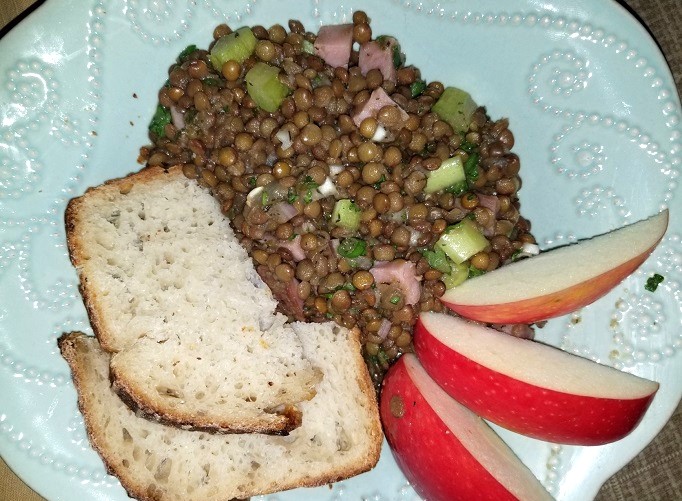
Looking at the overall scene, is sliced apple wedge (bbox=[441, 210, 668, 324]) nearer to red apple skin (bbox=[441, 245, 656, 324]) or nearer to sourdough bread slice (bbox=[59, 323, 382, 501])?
red apple skin (bbox=[441, 245, 656, 324])

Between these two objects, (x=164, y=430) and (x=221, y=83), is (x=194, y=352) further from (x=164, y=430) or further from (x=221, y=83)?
(x=221, y=83)

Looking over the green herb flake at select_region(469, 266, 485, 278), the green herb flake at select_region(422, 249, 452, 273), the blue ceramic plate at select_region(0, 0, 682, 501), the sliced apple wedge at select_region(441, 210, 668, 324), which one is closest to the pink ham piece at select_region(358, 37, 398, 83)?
the blue ceramic plate at select_region(0, 0, 682, 501)

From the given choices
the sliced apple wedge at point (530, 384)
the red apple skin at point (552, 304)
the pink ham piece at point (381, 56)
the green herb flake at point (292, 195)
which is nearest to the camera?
the sliced apple wedge at point (530, 384)

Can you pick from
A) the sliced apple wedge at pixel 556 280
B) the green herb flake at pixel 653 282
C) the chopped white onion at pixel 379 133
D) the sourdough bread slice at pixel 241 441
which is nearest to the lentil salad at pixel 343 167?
the chopped white onion at pixel 379 133

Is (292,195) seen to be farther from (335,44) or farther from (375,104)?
(335,44)

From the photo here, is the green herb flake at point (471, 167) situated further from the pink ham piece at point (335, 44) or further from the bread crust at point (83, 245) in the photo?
the bread crust at point (83, 245)

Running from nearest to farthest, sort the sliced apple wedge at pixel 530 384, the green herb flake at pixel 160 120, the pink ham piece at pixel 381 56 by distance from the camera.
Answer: the sliced apple wedge at pixel 530 384
the pink ham piece at pixel 381 56
the green herb flake at pixel 160 120
